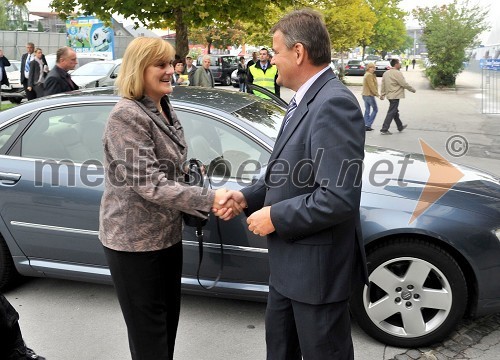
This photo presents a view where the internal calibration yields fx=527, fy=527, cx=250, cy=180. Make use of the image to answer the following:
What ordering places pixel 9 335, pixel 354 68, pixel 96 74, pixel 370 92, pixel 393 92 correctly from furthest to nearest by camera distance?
pixel 354 68
pixel 96 74
pixel 370 92
pixel 393 92
pixel 9 335

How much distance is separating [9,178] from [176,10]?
673 cm

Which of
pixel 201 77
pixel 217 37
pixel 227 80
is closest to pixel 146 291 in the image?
pixel 201 77

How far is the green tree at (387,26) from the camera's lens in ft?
176

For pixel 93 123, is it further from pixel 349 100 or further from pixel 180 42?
pixel 180 42

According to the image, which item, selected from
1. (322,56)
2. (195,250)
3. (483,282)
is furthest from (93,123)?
(483,282)

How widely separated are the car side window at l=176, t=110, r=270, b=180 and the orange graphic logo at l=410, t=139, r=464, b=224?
1.02 metres

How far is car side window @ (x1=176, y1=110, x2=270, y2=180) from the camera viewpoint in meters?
3.51

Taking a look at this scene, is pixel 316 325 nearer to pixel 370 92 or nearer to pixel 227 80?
pixel 370 92

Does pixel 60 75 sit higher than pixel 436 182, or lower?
higher

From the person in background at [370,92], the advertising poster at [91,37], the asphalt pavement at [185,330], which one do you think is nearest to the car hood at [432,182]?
the asphalt pavement at [185,330]

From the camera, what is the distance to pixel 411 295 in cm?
329

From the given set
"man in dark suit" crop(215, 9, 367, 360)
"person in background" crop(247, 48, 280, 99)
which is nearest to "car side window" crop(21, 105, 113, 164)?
"man in dark suit" crop(215, 9, 367, 360)

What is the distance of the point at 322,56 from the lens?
1.99 meters

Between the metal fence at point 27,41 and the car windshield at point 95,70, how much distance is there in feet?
45.6
